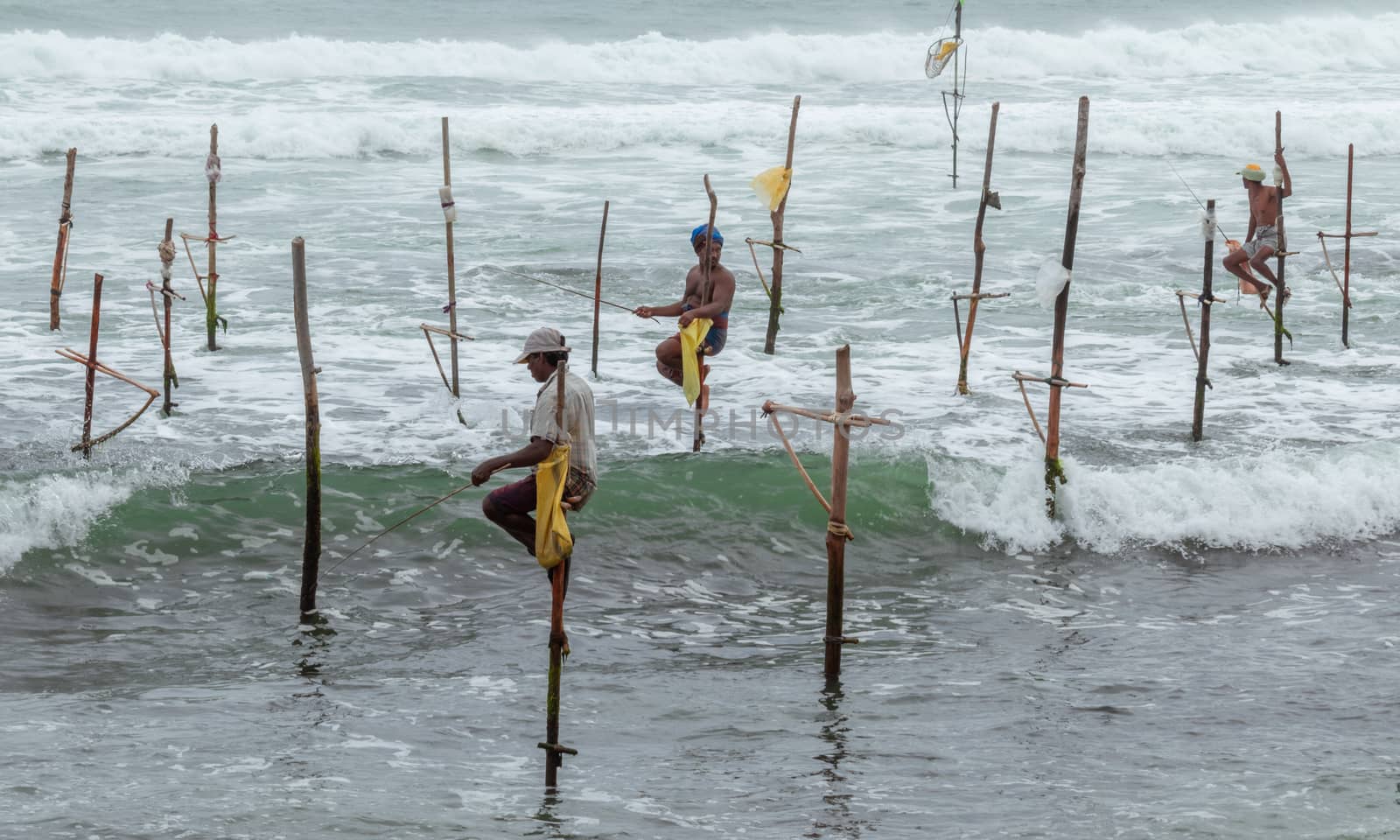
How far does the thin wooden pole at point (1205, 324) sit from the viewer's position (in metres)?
9.56

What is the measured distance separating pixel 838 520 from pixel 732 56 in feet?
98.9

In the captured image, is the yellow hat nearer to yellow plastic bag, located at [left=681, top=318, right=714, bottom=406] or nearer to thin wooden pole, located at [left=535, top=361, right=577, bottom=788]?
yellow plastic bag, located at [left=681, top=318, right=714, bottom=406]

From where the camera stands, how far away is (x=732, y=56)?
35438 mm

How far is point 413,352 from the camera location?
13539 millimetres

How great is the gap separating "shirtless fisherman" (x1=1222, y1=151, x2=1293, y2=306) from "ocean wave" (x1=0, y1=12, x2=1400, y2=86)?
2151cm

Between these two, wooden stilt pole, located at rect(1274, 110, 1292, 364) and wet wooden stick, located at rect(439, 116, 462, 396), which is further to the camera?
wooden stilt pole, located at rect(1274, 110, 1292, 364)

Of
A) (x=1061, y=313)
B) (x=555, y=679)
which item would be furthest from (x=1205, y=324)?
(x=555, y=679)

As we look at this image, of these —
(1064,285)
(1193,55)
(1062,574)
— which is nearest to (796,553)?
(1062,574)

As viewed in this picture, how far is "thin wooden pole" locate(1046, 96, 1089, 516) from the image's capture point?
8.16 meters

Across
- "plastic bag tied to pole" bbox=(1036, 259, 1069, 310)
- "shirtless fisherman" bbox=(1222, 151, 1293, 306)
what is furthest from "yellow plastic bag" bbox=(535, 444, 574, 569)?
"shirtless fisherman" bbox=(1222, 151, 1293, 306)

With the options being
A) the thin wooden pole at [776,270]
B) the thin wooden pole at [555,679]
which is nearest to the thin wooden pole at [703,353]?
the thin wooden pole at [776,270]

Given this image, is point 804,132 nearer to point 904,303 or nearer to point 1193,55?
point 904,303

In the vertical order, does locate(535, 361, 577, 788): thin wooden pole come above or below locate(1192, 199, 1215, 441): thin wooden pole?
below

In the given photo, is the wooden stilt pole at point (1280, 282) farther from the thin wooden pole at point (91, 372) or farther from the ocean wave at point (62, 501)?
the thin wooden pole at point (91, 372)
